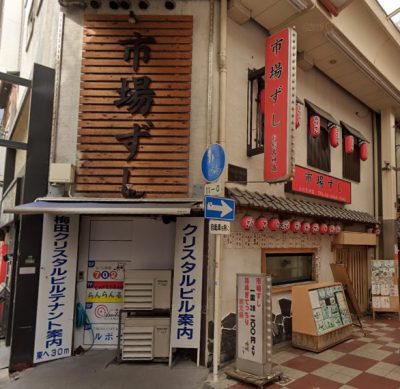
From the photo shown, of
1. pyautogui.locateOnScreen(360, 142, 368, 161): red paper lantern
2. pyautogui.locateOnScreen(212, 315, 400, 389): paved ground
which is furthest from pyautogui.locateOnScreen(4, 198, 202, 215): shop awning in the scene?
A: pyautogui.locateOnScreen(360, 142, 368, 161): red paper lantern

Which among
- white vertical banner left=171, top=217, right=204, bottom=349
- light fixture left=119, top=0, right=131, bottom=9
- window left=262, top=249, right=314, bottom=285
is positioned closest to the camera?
white vertical banner left=171, top=217, right=204, bottom=349

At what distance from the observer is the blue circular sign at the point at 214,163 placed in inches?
216

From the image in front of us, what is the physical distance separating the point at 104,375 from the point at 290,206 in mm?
4960

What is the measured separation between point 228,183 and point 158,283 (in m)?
2.35

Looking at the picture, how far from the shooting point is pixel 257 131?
7.33 metres

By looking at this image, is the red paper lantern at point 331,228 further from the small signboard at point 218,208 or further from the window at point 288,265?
the small signboard at point 218,208

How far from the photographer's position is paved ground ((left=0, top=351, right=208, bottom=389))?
5184 mm

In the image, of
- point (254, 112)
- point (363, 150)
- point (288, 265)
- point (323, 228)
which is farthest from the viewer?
point (363, 150)

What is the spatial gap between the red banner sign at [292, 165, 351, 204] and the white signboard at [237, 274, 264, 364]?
11.0 feet

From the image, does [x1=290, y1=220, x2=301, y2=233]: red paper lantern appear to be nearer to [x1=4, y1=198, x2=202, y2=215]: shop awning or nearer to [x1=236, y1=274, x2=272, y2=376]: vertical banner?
[x1=236, y1=274, x2=272, y2=376]: vertical banner

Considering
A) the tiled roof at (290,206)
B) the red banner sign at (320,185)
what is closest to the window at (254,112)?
the tiled roof at (290,206)

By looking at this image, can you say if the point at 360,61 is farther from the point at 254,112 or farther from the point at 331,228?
the point at 331,228

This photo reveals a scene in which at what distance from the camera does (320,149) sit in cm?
976

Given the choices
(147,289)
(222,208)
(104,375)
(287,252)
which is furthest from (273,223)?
(104,375)
